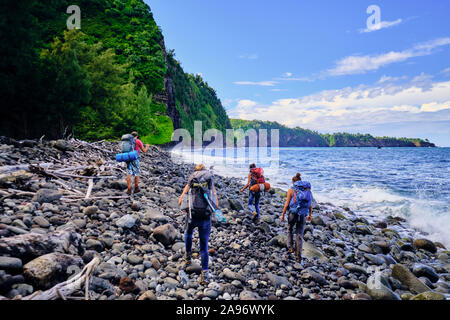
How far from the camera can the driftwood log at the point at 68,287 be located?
3.22 meters

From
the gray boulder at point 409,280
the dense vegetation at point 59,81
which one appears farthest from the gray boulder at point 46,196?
the dense vegetation at point 59,81

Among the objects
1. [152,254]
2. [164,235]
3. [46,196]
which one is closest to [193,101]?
[46,196]

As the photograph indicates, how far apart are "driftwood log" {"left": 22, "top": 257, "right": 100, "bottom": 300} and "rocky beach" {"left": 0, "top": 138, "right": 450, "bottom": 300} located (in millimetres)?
15

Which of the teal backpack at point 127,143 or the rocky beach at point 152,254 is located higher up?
the teal backpack at point 127,143

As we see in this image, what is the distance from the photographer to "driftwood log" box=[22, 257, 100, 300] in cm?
322

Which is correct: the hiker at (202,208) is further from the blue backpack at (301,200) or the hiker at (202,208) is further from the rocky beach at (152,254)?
the blue backpack at (301,200)

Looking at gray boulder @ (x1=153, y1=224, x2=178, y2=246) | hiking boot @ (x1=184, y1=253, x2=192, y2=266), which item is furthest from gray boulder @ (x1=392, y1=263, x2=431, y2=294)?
gray boulder @ (x1=153, y1=224, x2=178, y2=246)

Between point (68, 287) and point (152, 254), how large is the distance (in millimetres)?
2282

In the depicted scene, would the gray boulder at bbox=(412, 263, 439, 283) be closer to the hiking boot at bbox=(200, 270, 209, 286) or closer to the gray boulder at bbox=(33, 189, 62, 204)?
the hiking boot at bbox=(200, 270, 209, 286)

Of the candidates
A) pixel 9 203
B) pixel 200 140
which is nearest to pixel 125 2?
pixel 200 140

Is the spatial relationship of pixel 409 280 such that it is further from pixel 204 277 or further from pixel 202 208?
pixel 202 208

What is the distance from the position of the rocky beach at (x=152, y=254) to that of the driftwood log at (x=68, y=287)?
1 cm
